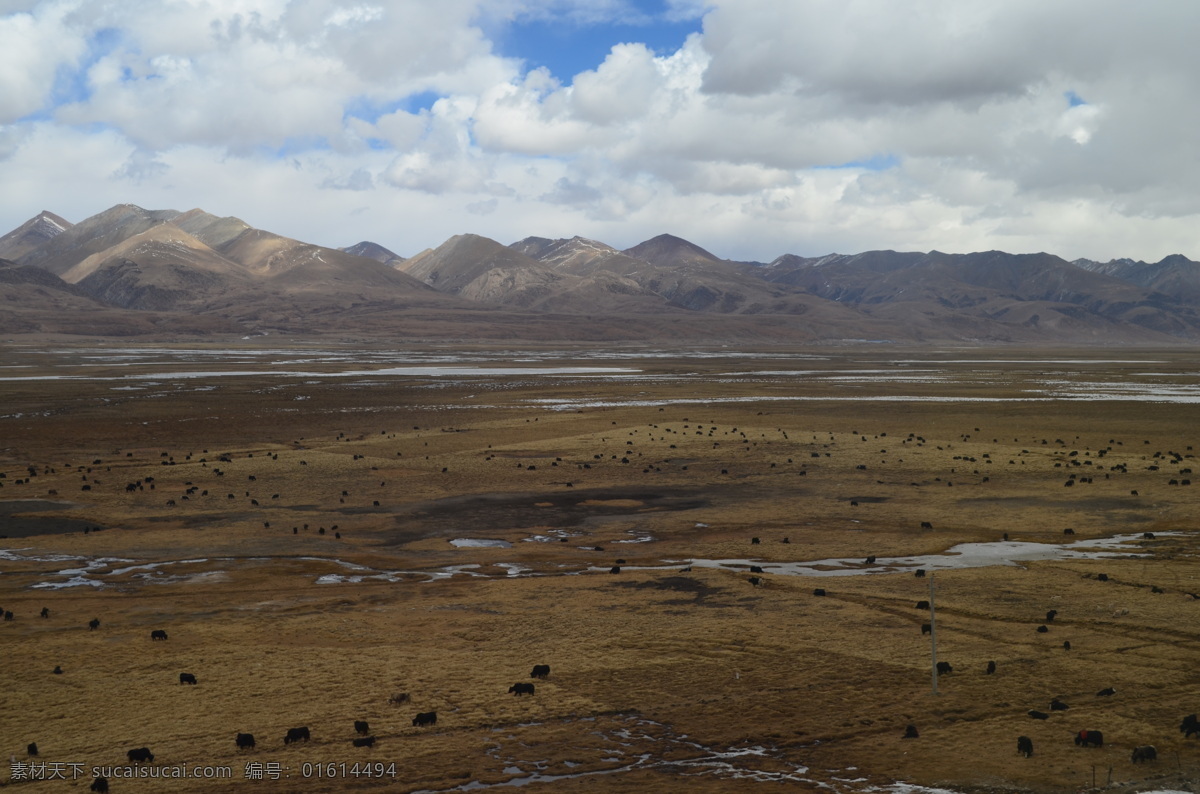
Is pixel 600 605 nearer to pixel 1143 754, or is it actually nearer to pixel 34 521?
pixel 1143 754

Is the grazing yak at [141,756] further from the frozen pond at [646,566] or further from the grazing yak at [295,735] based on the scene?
the frozen pond at [646,566]

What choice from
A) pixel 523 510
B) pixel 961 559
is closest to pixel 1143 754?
pixel 961 559

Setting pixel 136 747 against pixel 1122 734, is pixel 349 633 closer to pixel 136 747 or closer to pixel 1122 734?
pixel 136 747

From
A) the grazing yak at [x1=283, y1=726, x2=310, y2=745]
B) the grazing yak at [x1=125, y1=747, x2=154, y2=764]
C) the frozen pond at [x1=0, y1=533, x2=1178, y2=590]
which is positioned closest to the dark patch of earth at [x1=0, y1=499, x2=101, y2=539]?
the frozen pond at [x1=0, y1=533, x2=1178, y2=590]

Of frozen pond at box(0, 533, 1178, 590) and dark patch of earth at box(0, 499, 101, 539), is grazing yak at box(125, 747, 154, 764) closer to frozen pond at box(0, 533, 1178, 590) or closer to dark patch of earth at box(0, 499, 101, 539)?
frozen pond at box(0, 533, 1178, 590)

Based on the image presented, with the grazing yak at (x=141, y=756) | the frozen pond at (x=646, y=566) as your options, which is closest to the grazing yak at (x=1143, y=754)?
the frozen pond at (x=646, y=566)
